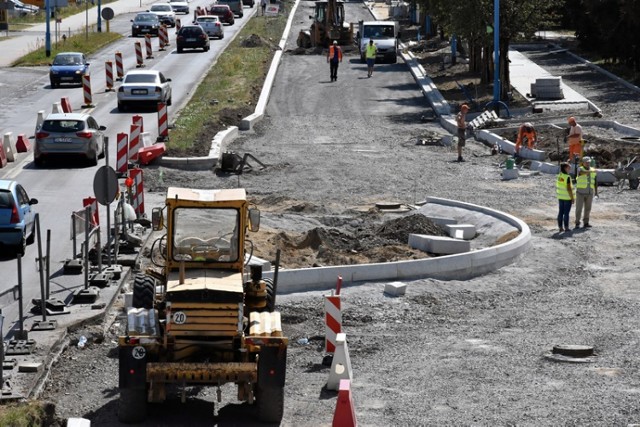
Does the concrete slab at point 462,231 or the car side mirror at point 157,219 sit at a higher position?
the car side mirror at point 157,219

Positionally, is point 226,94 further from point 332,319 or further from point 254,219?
point 254,219

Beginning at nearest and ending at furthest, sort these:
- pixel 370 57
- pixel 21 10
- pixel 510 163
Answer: pixel 510 163
pixel 370 57
pixel 21 10

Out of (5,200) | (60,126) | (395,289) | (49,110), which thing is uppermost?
→ (5,200)

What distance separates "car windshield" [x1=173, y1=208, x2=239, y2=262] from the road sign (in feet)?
21.3

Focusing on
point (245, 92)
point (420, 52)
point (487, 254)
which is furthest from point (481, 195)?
point (420, 52)

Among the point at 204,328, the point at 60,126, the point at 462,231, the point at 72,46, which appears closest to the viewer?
the point at 204,328

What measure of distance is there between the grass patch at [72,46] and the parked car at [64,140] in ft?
95.1

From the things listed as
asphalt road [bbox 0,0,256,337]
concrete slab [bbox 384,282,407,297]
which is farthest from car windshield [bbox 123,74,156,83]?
concrete slab [bbox 384,282,407,297]

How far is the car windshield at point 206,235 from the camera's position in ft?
48.9

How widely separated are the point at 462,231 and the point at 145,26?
5391cm

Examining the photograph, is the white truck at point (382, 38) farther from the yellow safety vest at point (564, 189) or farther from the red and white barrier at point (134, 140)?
the yellow safety vest at point (564, 189)

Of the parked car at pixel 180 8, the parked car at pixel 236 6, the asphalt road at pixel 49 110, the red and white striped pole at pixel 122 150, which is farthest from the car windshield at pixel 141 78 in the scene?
the parked car at pixel 180 8

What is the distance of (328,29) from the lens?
230 ft

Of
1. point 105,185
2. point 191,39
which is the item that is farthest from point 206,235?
point 191,39
